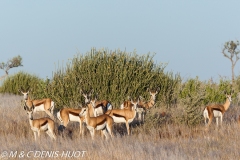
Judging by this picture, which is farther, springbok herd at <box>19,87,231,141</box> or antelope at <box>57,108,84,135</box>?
antelope at <box>57,108,84,135</box>

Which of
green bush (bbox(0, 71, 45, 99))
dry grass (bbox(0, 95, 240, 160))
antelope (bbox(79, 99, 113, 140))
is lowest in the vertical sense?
dry grass (bbox(0, 95, 240, 160))

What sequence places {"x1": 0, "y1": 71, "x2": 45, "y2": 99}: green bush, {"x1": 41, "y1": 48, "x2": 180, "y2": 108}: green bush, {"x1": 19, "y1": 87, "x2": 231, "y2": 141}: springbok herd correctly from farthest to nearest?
{"x1": 0, "y1": 71, "x2": 45, "y2": 99}: green bush < {"x1": 41, "y1": 48, "x2": 180, "y2": 108}: green bush < {"x1": 19, "y1": 87, "x2": 231, "y2": 141}: springbok herd

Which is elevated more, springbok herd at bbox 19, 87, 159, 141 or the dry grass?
springbok herd at bbox 19, 87, 159, 141

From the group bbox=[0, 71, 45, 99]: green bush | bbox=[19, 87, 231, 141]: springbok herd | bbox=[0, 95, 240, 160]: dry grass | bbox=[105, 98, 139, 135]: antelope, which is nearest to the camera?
bbox=[0, 95, 240, 160]: dry grass

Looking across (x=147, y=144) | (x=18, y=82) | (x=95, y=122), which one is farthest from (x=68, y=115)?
(x=18, y=82)

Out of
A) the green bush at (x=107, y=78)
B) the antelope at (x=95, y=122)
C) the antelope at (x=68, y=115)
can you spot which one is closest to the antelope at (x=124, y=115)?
the antelope at (x=68, y=115)

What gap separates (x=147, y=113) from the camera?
13.2 metres

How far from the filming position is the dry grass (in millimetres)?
8672

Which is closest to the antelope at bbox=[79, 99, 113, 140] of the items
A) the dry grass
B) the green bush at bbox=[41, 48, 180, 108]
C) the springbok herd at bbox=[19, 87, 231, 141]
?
the springbok herd at bbox=[19, 87, 231, 141]

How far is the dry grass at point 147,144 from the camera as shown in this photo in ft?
28.5

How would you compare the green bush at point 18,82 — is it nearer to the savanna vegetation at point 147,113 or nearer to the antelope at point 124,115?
the savanna vegetation at point 147,113

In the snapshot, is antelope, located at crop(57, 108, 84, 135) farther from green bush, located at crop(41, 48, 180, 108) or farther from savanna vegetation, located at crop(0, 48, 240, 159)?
green bush, located at crop(41, 48, 180, 108)

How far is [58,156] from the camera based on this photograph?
8.67 metres

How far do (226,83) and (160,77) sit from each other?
3692mm
